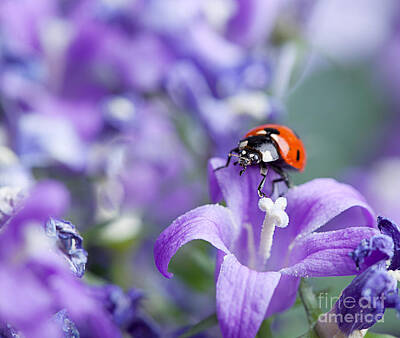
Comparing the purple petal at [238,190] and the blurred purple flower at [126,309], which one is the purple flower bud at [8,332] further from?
the purple petal at [238,190]

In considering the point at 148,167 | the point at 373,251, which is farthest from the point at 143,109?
the point at 373,251

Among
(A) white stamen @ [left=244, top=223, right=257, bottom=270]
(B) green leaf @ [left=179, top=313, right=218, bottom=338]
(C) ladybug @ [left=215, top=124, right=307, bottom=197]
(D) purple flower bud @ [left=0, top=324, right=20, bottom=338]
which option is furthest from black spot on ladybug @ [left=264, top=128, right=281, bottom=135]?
(D) purple flower bud @ [left=0, top=324, right=20, bottom=338]

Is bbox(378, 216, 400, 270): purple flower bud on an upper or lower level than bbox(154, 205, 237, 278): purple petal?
lower

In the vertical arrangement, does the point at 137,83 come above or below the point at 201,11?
below

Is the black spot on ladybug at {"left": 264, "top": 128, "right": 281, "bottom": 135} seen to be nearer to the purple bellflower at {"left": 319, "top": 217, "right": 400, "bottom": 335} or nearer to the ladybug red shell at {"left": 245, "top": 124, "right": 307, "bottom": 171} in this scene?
the ladybug red shell at {"left": 245, "top": 124, "right": 307, "bottom": 171}

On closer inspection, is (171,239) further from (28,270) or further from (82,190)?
(82,190)

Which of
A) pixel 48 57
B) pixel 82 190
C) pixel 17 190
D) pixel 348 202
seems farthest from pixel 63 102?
pixel 348 202

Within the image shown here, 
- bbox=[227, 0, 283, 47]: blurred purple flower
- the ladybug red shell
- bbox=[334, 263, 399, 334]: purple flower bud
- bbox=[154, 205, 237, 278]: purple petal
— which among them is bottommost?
bbox=[334, 263, 399, 334]: purple flower bud

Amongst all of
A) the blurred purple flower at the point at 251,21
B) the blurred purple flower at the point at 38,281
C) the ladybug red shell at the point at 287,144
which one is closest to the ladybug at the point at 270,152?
the ladybug red shell at the point at 287,144
